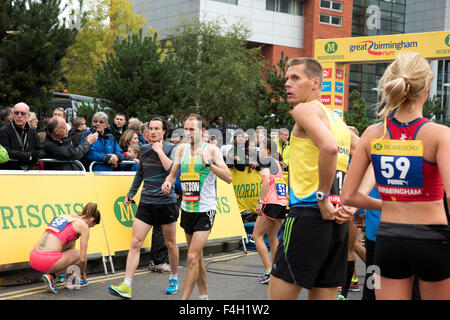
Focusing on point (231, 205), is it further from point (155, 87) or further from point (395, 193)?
point (155, 87)

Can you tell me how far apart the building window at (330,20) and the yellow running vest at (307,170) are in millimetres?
58250

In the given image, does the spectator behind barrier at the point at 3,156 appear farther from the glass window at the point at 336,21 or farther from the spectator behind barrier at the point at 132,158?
the glass window at the point at 336,21

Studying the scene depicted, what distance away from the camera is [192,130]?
20.9ft

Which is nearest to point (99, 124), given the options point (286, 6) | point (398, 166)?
point (398, 166)

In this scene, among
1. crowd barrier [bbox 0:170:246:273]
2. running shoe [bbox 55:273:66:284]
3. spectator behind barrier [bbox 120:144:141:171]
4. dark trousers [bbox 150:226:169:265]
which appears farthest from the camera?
spectator behind barrier [bbox 120:144:141:171]

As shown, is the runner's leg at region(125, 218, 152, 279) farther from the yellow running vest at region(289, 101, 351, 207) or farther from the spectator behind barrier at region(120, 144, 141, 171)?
the yellow running vest at region(289, 101, 351, 207)

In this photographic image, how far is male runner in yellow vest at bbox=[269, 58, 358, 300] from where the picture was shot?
372cm

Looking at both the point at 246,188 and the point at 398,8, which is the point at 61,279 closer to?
the point at 246,188

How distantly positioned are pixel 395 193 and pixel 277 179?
221 inches

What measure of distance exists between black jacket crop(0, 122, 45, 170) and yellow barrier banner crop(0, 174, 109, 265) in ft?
1.48

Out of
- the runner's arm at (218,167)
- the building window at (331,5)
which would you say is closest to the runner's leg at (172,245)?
the runner's arm at (218,167)

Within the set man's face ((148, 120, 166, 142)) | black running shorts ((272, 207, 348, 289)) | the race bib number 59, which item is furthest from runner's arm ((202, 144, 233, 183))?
the race bib number 59

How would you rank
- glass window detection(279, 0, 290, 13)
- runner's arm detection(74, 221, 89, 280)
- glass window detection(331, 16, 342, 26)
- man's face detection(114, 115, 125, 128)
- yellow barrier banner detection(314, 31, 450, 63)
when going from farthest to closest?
glass window detection(331, 16, 342, 26) < glass window detection(279, 0, 290, 13) < yellow barrier banner detection(314, 31, 450, 63) < man's face detection(114, 115, 125, 128) < runner's arm detection(74, 221, 89, 280)
